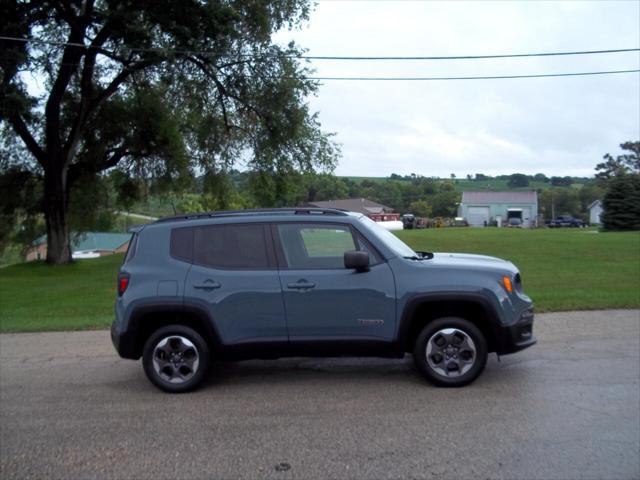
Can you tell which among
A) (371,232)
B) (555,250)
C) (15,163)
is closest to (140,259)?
(371,232)

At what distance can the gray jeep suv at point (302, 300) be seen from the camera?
20.7 ft

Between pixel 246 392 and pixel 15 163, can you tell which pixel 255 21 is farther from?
pixel 246 392

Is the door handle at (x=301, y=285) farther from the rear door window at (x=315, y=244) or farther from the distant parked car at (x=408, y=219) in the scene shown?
the distant parked car at (x=408, y=219)

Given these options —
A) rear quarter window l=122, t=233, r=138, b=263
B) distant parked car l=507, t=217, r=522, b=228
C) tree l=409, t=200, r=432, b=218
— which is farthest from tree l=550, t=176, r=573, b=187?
rear quarter window l=122, t=233, r=138, b=263

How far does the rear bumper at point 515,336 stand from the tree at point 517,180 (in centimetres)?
7635

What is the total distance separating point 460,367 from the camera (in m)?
6.32

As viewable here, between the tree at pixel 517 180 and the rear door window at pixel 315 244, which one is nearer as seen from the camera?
the rear door window at pixel 315 244

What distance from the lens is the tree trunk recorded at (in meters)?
24.6

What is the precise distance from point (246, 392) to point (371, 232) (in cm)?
206

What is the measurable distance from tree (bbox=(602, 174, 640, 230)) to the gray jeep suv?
32.8 meters

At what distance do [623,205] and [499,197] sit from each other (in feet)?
85.4

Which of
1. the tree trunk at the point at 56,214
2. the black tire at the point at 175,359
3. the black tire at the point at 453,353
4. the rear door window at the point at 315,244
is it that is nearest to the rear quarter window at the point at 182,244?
the black tire at the point at 175,359

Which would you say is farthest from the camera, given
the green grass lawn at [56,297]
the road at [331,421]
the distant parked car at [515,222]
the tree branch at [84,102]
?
the distant parked car at [515,222]

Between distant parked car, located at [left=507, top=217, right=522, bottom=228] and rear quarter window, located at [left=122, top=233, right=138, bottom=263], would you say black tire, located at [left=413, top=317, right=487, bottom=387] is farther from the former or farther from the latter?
distant parked car, located at [left=507, top=217, right=522, bottom=228]
